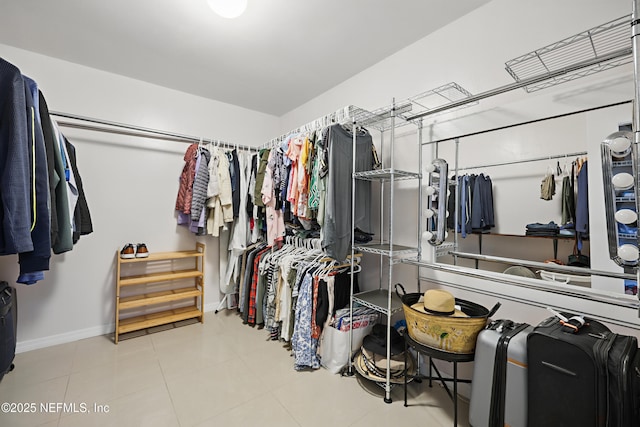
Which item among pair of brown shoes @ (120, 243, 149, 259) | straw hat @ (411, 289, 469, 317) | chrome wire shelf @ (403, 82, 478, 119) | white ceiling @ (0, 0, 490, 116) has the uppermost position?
white ceiling @ (0, 0, 490, 116)

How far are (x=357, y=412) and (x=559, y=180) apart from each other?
67.9 inches

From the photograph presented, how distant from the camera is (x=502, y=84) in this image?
5.17 ft

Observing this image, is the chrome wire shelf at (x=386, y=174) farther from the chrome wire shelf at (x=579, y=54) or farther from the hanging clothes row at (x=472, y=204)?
the chrome wire shelf at (x=579, y=54)

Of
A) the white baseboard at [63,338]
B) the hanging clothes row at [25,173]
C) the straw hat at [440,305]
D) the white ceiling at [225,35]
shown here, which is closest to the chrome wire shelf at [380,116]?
the white ceiling at [225,35]

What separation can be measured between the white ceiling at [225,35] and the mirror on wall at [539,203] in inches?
38.6

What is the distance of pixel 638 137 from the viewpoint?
897mm

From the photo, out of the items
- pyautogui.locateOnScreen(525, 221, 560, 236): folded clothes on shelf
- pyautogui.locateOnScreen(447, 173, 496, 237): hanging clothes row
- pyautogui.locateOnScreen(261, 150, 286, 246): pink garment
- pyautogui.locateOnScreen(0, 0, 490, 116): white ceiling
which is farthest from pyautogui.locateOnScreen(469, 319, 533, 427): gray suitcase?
pyautogui.locateOnScreen(0, 0, 490, 116): white ceiling

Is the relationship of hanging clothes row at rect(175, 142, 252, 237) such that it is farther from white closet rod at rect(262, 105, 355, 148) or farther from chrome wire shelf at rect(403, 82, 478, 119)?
chrome wire shelf at rect(403, 82, 478, 119)

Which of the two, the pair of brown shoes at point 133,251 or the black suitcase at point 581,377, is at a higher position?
the pair of brown shoes at point 133,251

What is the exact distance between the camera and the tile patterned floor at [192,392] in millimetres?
1500

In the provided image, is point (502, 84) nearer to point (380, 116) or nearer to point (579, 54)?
point (579, 54)

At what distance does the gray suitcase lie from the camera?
3.60ft

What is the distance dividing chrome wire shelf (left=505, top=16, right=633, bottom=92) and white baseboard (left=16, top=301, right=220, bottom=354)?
12.4ft

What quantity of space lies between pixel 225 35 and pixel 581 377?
108 inches
